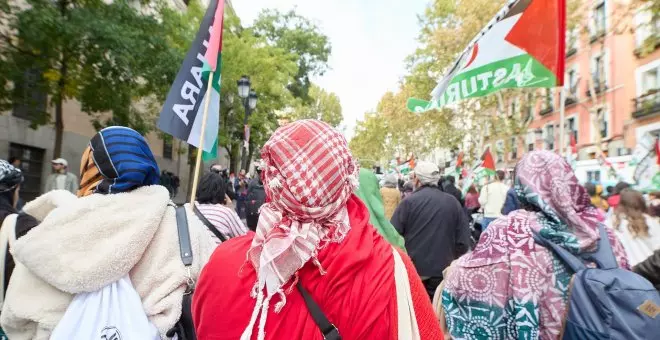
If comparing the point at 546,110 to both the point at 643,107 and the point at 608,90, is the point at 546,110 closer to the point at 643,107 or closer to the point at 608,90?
the point at 608,90

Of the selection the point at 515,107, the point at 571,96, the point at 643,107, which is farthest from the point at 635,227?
the point at 571,96

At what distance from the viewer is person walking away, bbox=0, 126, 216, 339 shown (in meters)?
1.94

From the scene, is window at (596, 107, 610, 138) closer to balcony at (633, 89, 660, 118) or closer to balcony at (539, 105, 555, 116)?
balcony at (633, 89, 660, 118)

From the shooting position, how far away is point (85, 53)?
9812 millimetres

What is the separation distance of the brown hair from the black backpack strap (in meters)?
3.93

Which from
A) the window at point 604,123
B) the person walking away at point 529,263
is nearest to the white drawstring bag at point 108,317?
the person walking away at point 529,263

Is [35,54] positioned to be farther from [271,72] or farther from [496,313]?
[271,72]

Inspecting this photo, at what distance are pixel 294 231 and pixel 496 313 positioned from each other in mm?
1328

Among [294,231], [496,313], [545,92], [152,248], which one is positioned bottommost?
[496,313]

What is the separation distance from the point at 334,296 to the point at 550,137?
37.6 m

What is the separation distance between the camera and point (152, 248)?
2.14 meters

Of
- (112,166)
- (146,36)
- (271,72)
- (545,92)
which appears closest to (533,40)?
(112,166)

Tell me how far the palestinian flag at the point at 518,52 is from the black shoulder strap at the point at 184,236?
10.4 ft

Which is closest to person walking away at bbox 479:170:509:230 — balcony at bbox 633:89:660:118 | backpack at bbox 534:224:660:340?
backpack at bbox 534:224:660:340
